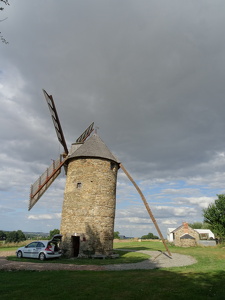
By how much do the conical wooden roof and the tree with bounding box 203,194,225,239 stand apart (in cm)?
2377

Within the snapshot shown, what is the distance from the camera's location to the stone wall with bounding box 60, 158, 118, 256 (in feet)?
65.0

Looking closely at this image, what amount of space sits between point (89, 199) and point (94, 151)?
14.4ft

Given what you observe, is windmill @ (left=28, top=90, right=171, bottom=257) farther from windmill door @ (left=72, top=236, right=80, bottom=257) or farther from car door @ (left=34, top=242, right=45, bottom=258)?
car door @ (left=34, top=242, right=45, bottom=258)

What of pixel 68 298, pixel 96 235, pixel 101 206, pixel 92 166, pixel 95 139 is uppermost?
pixel 95 139

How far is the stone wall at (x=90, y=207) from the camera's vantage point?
19.8m

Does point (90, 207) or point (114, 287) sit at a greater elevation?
point (90, 207)

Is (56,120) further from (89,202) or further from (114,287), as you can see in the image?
(114,287)

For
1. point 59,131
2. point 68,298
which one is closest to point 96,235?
point 59,131

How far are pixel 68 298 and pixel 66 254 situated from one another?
43.7 ft

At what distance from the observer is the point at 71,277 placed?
35.3ft

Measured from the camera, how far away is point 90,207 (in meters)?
20.2

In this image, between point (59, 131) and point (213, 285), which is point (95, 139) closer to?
point (59, 131)

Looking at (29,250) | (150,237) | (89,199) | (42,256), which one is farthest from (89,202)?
(150,237)

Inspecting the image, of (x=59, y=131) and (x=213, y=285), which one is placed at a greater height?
(x=59, y=131)
